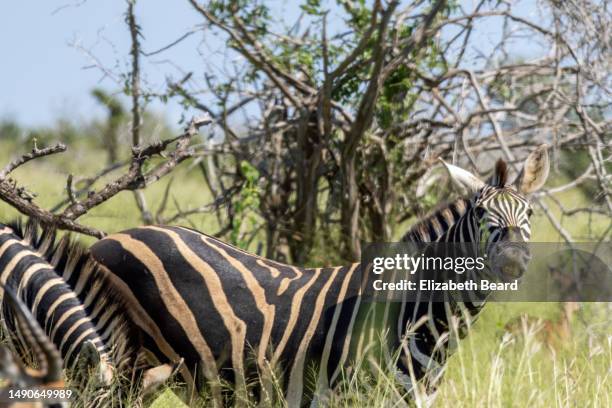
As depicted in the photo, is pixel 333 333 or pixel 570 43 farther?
pixel 570 43

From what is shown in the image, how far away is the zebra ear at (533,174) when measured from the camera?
135 inches

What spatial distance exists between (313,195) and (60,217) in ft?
6.90

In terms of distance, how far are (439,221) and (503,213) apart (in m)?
0.41

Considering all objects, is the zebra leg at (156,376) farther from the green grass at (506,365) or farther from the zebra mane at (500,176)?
the zebra mane at (500,176)

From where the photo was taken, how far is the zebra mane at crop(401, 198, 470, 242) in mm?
3506

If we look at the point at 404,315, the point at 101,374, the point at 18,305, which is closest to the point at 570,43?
the point at 404,315

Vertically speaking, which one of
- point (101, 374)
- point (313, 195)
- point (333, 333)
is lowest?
point (101, 374)

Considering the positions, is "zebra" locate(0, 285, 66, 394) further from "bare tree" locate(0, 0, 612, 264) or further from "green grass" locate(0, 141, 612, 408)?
"bare tree" locate(0, 0, 612, 264)

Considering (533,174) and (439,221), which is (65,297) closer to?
(439,221)

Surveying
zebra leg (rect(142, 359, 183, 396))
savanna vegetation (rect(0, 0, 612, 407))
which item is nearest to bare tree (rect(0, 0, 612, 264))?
savanna vegetation (rect(0, 0, 612, 407))

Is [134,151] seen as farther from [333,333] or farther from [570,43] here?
[570,43]

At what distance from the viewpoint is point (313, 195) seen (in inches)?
227

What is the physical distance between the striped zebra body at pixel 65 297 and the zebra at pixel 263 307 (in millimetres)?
341

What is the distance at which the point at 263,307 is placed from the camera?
3.46 m
